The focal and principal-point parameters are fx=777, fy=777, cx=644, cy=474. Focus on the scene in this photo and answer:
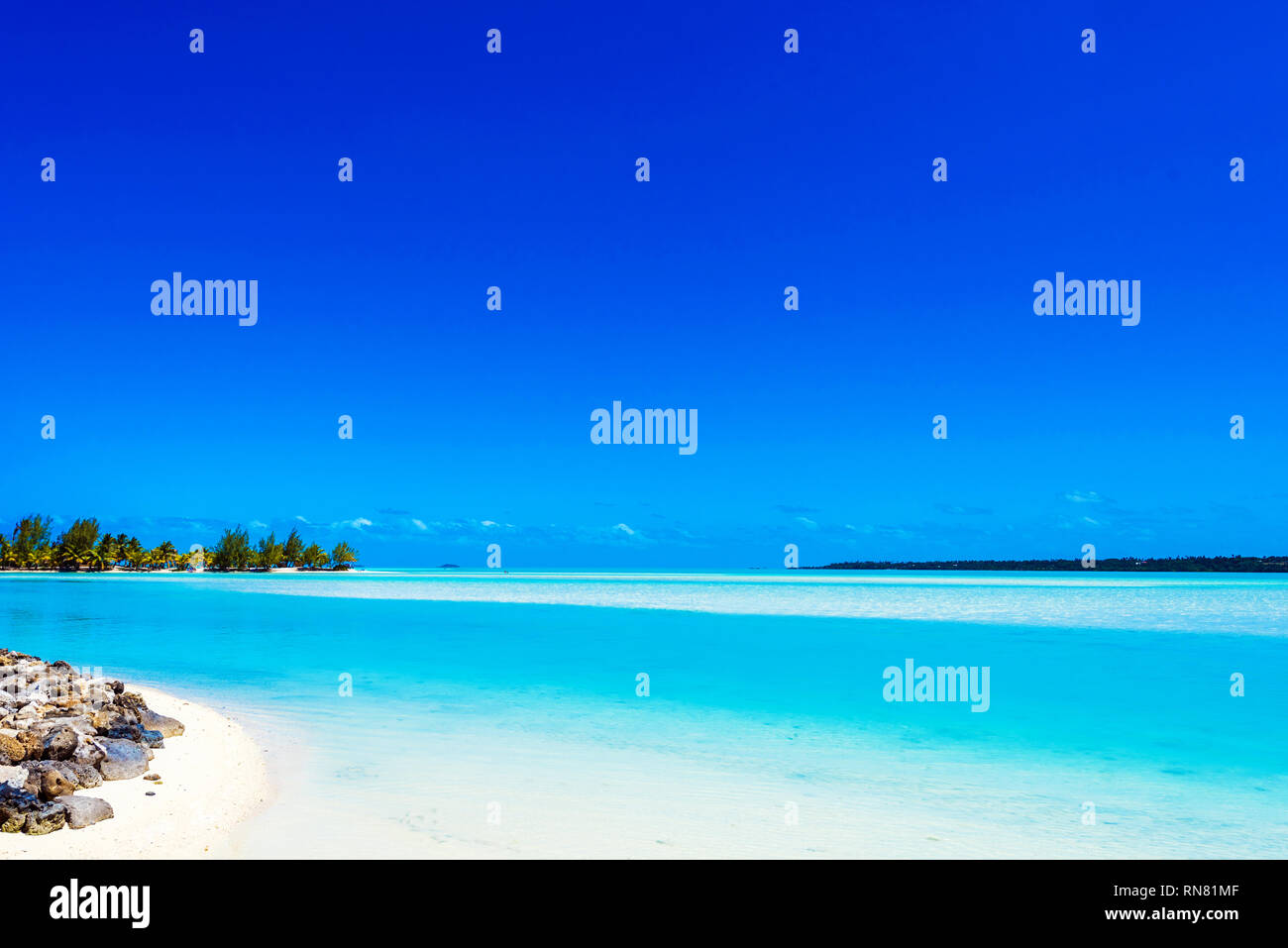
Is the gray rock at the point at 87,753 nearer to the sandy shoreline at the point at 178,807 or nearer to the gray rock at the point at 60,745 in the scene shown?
the gray rock at the point at 60,745

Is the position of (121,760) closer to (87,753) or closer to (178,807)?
(87,753)

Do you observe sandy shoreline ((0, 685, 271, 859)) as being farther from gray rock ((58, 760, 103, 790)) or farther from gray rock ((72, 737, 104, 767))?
gray rock ((72, 737, 104, 767))

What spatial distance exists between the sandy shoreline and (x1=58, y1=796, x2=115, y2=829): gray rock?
2.2 inches

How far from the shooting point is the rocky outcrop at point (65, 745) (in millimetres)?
6191

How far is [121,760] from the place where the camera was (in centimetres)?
801

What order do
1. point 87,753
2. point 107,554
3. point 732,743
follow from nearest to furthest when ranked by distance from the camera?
point 87,753 < point 732,743 < point 107,554

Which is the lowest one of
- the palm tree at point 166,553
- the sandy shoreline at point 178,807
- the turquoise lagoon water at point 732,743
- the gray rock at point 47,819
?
the palm tree at point 166,553

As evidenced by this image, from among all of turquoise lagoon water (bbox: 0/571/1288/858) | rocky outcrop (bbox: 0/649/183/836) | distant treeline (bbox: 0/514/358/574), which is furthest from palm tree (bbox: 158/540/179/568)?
rocky outcrop (bbox: 0/649/183/836)

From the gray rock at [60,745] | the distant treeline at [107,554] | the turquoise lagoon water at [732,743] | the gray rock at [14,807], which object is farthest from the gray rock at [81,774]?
the distant treeline at [107,554]

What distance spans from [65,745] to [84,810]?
1851 millimetres

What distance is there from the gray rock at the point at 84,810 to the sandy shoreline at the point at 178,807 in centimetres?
6

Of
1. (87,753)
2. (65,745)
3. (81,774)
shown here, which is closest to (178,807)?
(81,774)

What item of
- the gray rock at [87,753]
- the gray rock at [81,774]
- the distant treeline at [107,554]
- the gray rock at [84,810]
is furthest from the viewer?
the distant treeline at [107,554]
